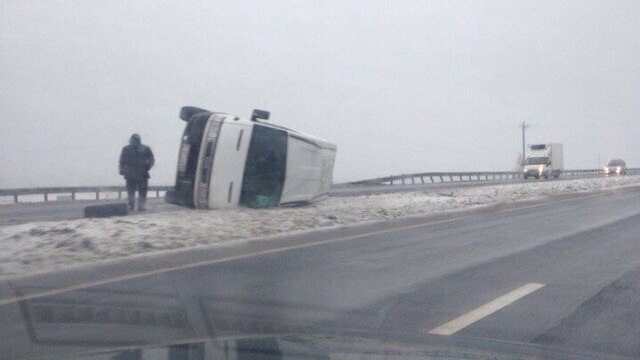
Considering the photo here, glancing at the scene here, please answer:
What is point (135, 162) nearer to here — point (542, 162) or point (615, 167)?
point (542, 162)

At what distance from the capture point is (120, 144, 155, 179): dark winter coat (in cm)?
1750

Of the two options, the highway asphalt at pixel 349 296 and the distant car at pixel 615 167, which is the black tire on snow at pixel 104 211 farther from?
the distant car at pixel 615 167

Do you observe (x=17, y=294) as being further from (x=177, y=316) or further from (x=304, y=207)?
(x=304, y=207)

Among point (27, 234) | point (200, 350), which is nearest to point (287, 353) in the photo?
point (200, 350)

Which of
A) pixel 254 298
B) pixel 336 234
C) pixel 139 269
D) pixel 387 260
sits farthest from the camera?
pixel 336 234

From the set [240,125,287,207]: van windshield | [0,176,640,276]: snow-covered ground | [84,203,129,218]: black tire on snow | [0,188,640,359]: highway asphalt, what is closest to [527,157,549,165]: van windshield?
[0,176,640,276]: snow-covered ground

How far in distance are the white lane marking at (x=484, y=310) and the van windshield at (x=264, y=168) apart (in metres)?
9.33

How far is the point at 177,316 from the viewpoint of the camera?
23.0 ft

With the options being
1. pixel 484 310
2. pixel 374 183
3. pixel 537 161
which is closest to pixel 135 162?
pixel 484 310

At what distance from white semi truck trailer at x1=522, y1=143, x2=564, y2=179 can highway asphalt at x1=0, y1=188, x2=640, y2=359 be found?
164 ft

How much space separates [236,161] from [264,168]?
3.39 feet

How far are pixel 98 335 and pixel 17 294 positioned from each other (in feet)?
7.22

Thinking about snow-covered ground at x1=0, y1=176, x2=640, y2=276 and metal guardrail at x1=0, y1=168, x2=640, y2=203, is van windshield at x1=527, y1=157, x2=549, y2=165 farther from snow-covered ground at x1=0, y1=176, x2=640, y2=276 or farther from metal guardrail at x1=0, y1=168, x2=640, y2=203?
snow-covered ground at x1=0, y1=176, x2=640, y2=276

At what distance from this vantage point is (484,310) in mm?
7270
